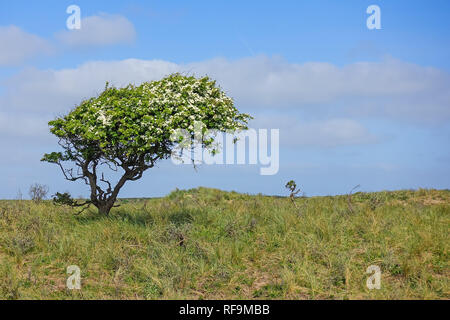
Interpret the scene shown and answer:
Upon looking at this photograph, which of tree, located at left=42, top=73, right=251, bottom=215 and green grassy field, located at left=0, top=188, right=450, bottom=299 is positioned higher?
tree, located at left=42, top=73, right=251, bottom=215

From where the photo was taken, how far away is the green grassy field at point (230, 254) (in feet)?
39.6

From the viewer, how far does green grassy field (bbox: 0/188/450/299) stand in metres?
12.1

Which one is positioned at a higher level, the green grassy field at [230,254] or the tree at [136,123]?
the tree at [136,123]

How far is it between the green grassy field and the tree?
8.31ft

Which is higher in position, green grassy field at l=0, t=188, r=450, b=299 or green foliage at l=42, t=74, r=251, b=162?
green foliage at l=42, t=74, r=251, b=162

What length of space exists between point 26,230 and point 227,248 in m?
8.51

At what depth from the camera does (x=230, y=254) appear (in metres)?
13.9

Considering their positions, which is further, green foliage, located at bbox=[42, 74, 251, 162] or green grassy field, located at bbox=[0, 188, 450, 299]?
green foliage, located at bbox=[42, 74, 251, 162]

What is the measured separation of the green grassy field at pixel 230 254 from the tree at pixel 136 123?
8.31ft

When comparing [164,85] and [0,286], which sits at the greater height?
[164,85]

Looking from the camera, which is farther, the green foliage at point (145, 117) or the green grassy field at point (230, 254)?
the green foliage at point (145, 117)
